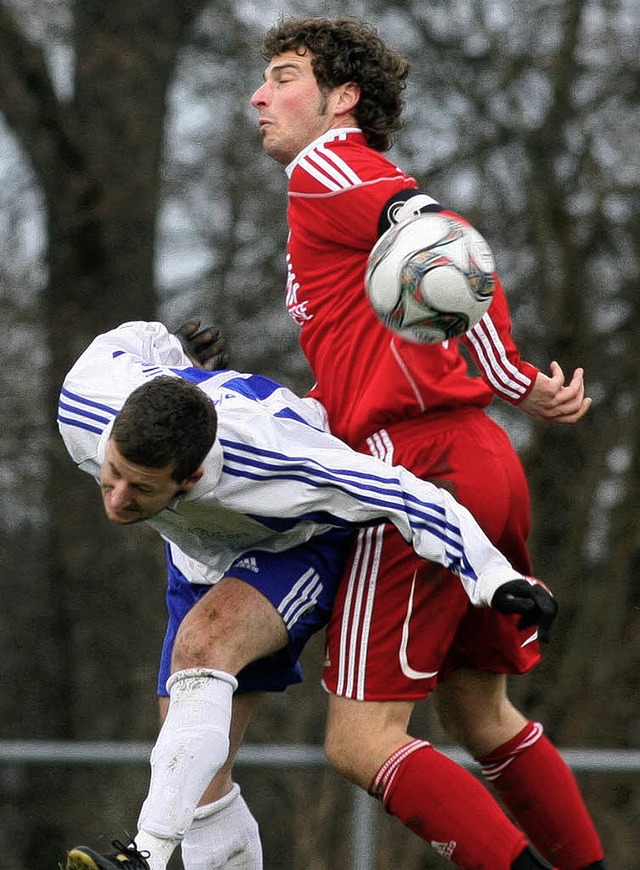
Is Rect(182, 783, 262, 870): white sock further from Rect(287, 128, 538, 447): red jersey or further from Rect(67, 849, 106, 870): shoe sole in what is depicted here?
Rect(287, 128, 538, 447): red jersey

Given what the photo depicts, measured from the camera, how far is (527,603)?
11.7ft

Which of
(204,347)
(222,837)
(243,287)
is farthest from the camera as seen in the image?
(243,287)

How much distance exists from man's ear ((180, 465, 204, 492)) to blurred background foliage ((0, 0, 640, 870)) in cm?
465

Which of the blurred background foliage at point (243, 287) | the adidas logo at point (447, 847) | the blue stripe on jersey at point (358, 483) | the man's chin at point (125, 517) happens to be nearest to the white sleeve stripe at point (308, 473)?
the blue stripe on jersey at point (358, 483)

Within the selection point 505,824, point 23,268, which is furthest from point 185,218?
point 505,824

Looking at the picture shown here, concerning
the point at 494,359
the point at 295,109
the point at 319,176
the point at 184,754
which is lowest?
the point at 184,754

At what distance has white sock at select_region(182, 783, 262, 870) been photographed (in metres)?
4.05

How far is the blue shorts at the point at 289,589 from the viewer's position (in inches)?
151

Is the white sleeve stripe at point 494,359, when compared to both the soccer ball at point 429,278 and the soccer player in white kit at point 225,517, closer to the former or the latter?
the soccer ball at point 429,278

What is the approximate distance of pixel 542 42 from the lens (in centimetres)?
909

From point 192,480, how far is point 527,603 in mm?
773

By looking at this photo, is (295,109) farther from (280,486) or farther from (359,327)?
(280,486)

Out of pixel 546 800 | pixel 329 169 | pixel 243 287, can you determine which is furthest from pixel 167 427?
pixel 243 287

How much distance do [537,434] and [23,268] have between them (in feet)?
10.8
